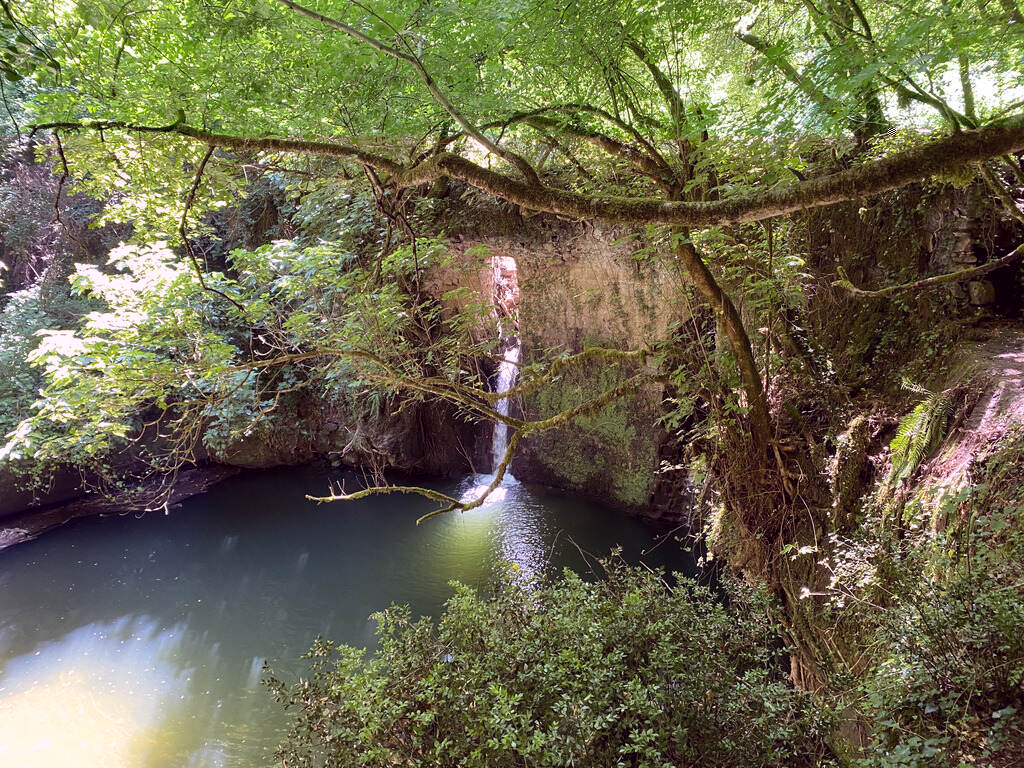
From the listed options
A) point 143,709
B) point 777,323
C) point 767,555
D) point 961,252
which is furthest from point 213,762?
point 961,252

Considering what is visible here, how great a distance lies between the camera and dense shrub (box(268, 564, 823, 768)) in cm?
229

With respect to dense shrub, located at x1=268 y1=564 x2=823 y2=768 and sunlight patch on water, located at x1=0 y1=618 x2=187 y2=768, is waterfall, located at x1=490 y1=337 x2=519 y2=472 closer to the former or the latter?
sunlight patch on water, located at x1=0 y1=618 x2=187 y2=768

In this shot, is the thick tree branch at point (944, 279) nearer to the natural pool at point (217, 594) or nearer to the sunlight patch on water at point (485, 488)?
the natural pool at point (217, 594)

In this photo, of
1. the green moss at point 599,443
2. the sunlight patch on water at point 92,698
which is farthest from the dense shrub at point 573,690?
the green moss at point 599,443

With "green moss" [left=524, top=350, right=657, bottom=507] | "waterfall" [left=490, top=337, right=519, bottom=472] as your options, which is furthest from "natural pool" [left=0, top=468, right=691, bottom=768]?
"waterfall" [left=490, top=337, right=519, bottom=472]

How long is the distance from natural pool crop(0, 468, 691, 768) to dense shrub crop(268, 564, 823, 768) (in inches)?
102

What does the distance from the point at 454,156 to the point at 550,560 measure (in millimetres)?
6172

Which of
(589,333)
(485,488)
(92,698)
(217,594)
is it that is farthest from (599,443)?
(92,698)

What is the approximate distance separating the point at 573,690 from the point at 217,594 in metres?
6.61

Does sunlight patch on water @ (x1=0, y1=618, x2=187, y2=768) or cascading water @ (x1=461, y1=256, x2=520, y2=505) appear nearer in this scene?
sunlight patch on water @ (x1=0, y1=618, x2=187, y2=768)

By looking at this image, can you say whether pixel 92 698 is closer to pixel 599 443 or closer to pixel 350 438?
pixel 350 438

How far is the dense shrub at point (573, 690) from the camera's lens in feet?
7.51

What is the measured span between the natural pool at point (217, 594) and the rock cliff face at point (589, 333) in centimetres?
59

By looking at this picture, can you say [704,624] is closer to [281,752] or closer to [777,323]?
[281,752]
